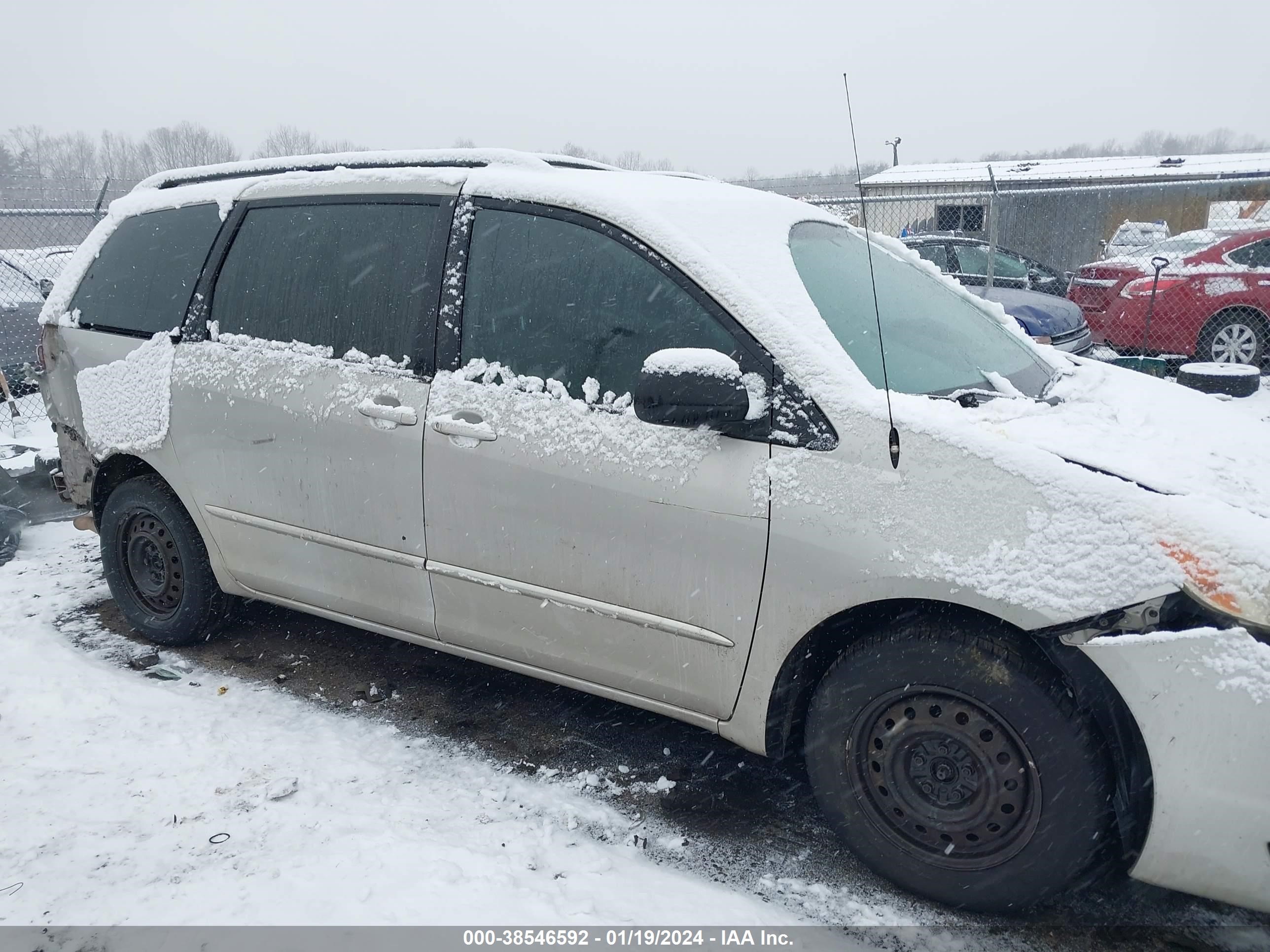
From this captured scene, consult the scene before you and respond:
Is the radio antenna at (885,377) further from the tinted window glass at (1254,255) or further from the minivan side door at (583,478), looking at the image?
the tinted window glass at (1254,255)

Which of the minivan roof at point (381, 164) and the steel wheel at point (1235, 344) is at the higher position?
the minivan roof at point (381, 164)

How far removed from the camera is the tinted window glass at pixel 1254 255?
369 inches

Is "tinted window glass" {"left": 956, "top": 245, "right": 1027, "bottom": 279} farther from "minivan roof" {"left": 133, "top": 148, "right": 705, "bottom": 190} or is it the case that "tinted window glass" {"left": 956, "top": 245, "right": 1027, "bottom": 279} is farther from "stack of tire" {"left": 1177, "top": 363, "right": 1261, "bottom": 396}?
"minivan roof" {"left": 133, "top": 148, "right": 705, "bottom": 190}

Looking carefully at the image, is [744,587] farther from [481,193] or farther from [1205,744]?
[481,193]

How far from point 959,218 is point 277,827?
14.2m

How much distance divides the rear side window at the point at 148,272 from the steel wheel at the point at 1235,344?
9582 mm

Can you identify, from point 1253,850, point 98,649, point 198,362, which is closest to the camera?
point 1253,850

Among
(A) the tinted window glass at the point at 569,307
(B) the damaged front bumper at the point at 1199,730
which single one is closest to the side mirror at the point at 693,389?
(A) the tinted window glass at the point at 569,307

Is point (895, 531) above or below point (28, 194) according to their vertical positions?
below

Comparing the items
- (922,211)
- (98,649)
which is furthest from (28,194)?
(98,649)

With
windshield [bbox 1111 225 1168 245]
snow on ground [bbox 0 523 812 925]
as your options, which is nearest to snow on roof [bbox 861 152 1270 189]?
windshield [bbox 1111 225 1168 245]

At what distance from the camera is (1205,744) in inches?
77.7

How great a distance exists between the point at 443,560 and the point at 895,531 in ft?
4.93

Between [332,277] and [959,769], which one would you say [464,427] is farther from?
[959,769]
